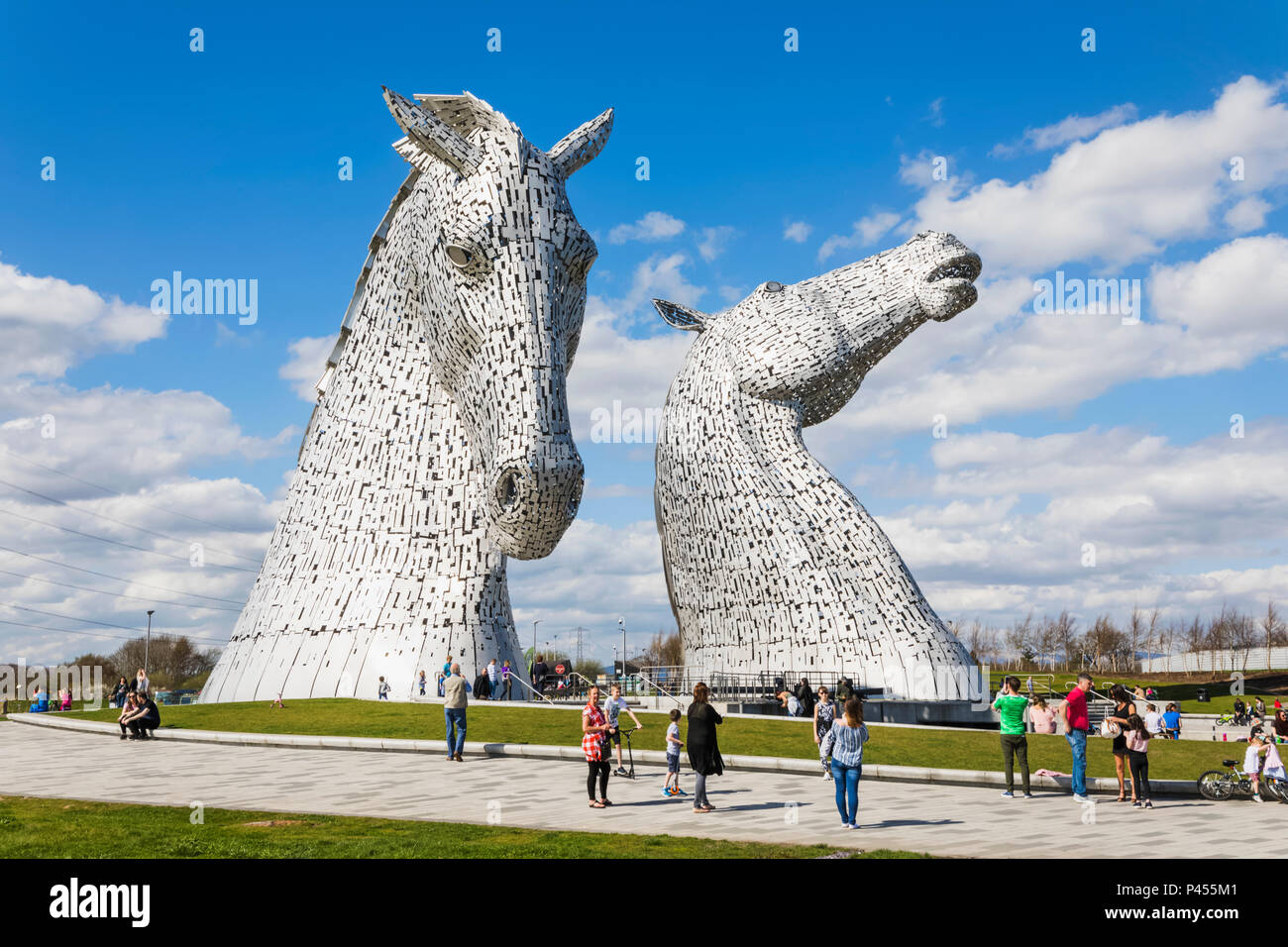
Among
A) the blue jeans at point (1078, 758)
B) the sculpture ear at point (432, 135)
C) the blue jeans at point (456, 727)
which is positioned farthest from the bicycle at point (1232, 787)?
the sculpture ear at point (432, 135)

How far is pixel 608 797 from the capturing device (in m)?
11.1

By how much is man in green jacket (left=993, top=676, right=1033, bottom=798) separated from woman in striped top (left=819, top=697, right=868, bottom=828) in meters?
2.21

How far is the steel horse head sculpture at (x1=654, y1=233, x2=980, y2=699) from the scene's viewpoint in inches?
1000

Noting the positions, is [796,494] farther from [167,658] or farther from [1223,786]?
[167,658]

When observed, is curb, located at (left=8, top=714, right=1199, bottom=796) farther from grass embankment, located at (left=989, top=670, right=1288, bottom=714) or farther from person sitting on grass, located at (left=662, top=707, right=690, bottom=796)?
grass embankment, located at (left=989, top=670, right=1288, bottom=714)

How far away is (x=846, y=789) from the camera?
9617mm

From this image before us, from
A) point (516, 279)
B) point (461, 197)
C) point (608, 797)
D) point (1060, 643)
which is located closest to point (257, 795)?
point (608, 797)

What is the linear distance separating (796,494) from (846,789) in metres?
17.3

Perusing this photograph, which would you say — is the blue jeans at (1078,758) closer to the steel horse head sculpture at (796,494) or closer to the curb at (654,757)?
the curb at (654,757)

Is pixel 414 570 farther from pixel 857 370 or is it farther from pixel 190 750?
pixel 857 370

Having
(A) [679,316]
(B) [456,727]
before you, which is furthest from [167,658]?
(B) [456,727]
